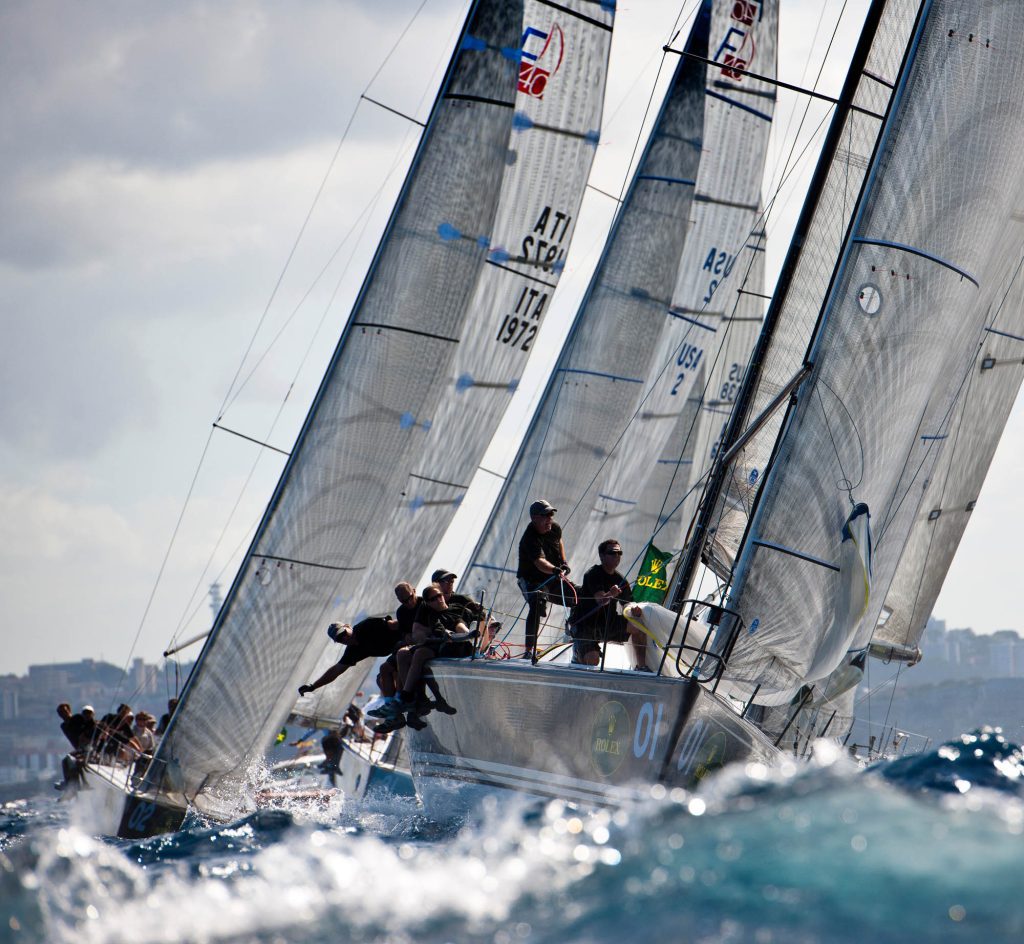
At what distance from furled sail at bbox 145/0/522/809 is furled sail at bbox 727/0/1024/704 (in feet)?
15.1

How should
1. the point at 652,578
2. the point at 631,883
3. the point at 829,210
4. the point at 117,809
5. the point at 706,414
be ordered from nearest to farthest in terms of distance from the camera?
the point at 631,883 < the point at 829,210 < the point at 117,809 < the point at 652,578 < the point at 706,414

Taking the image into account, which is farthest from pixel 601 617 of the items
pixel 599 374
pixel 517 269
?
pixel 599 374

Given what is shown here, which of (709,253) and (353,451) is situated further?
(709,253)

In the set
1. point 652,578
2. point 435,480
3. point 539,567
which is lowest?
point 435,480

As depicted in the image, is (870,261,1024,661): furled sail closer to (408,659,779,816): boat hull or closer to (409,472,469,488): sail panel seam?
(409,472,469,488): sail panel seam

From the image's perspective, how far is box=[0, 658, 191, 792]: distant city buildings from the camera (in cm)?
9102

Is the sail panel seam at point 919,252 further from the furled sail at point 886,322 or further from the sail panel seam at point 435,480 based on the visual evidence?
the sail panel seam at point 435,480

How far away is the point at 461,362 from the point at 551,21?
3.18m

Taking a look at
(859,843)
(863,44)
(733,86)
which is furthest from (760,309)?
(859,843)

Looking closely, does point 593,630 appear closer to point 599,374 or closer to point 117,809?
point 117,809

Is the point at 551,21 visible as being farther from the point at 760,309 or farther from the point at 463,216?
the point at 760,309

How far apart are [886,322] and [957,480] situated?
5065 millimetres

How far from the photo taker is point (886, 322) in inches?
300

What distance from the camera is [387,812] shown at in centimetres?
942
